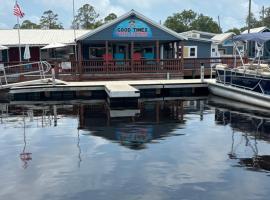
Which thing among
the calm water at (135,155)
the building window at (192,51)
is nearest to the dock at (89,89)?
the calm water at (135,155)

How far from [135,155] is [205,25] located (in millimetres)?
94587

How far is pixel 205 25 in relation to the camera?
101 metres

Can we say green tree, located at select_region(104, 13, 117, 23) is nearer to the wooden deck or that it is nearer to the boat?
the wooden deck

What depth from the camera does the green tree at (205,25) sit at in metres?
99.9

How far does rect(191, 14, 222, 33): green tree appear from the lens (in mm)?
99938

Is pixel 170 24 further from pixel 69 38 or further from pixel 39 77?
pixel 39 77

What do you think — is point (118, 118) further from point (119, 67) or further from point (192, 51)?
point (192, 51)

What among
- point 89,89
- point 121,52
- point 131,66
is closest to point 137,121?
point 89,89

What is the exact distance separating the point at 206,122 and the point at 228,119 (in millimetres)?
1018

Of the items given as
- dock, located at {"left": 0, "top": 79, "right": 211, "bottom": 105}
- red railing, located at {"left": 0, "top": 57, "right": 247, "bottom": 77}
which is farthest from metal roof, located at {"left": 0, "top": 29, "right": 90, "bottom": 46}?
dock, located at {"left": 0, "top": 79, "right": 211, "bottom": 105}

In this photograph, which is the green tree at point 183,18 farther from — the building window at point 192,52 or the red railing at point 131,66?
the red railing at point 131,66

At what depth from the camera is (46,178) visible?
27.8 ft

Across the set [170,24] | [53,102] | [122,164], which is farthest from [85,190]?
[170,24]

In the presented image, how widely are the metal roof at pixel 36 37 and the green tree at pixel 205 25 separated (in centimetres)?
6991
